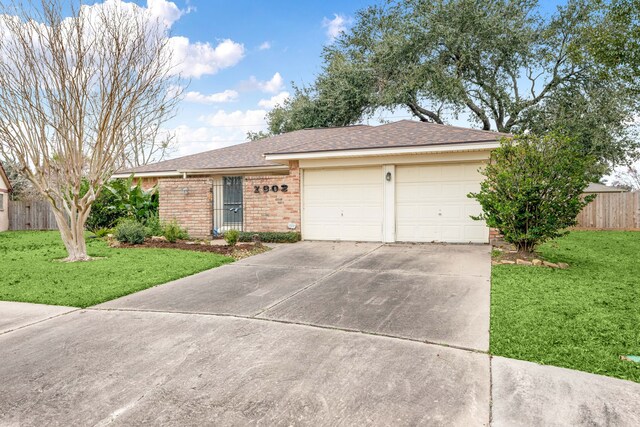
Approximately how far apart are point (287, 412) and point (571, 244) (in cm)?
1150

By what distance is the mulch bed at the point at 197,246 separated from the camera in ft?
34.2

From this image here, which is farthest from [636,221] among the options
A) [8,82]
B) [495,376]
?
[8,82]

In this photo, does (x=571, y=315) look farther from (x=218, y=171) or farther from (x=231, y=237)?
(x=218, y=171)

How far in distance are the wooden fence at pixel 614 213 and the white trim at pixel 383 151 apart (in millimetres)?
10641

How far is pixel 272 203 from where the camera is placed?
12.5 meters

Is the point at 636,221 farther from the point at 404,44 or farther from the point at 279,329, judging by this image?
the point at 279,329

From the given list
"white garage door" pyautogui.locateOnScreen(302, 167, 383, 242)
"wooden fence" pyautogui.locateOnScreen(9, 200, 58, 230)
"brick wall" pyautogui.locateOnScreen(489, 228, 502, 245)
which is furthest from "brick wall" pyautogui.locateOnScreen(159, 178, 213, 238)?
"wooden fence" pyautogui.locateOnScreen(9, 200, 58, 230)

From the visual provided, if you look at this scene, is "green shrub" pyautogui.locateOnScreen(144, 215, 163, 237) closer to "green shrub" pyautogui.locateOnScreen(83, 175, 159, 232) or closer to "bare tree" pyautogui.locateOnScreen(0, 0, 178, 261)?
"green shrub" pyautogui.locateOnScreen(83, 175, 159, 232)

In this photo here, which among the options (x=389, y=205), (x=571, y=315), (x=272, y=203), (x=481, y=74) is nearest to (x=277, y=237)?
(x=272, y=203)

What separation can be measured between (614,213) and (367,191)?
1274cm

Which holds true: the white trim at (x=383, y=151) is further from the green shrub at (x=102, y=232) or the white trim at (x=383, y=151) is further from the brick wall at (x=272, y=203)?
the green shrub at (x=102, y=232)

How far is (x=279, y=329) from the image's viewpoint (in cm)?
440

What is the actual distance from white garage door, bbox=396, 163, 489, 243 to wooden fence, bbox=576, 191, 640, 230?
9896 mm

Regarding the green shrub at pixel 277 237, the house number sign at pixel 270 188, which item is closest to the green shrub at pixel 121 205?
the house number sign at pixel 270 188
